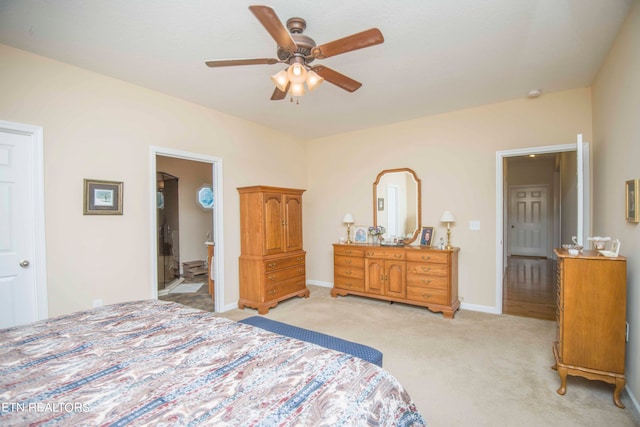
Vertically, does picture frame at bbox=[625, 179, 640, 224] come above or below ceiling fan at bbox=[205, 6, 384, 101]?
below

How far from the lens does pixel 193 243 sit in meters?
6.35

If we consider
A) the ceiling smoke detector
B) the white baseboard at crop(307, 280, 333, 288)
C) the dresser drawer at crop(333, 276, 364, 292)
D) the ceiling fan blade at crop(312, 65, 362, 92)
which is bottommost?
the white baseboard at crop(307, 280, 333, 288)

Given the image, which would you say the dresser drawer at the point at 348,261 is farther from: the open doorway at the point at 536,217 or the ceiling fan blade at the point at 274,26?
the ceiling fan blade at the point at 274,26

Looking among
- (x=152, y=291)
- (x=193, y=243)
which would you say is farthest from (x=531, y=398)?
(x=193, y=243)

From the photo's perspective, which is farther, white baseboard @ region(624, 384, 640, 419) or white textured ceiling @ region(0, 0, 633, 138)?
white textured ceiling @ region(0, 0, 633, 138)

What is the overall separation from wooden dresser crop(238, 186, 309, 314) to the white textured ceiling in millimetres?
1362

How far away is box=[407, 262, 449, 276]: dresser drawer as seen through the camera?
371 cm

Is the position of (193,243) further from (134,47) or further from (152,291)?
(134,47)

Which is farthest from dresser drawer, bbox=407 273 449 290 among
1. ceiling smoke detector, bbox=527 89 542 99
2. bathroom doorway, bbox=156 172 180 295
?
bathroom doorway, bbox=156 172 180 295

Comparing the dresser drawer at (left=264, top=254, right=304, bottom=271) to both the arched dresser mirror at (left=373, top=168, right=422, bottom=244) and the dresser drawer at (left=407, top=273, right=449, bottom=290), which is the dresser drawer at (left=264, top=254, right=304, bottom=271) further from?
the dresser drawer at (left=407, top=273, right=449, bottom=290)

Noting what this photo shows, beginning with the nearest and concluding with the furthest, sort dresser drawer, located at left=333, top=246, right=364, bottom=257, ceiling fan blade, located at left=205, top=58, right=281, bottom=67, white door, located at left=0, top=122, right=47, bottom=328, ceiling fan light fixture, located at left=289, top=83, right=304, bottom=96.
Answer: ceiling fan blade, located at left=205, top=58, right=281, bottom=67, ceiling fan light fixture, located at left=289, top=83, right=304, bottom=96, white door, located at left=0, top=122, right=47, bottom=328, dresser drawer, located at left=333, top=246, right=364, bottom=257

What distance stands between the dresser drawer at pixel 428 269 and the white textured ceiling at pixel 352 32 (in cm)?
208

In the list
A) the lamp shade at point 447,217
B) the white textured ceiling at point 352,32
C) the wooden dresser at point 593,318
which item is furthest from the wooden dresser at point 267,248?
the wooden dresser at point 593,318

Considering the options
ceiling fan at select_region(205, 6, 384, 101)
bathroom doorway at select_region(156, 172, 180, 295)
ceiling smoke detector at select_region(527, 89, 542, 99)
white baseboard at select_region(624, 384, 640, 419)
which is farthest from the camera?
bathroom doorway at select_region(156, 172, 180, 295)
